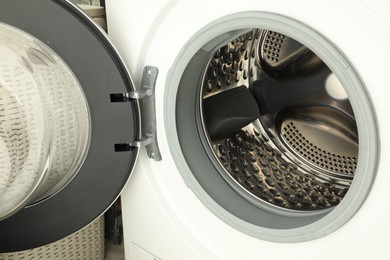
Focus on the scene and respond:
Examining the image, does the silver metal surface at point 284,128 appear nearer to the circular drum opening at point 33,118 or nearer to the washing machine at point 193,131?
the washing machine at point 193,131

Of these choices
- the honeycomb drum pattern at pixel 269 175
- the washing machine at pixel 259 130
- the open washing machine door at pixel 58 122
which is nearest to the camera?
the washing machine at pixel 259 130

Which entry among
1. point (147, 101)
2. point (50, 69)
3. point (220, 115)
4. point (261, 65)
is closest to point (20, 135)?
point (50, 69)

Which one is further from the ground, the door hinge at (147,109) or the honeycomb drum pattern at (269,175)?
the door hinge at (147,109)

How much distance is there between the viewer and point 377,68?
0.53 m

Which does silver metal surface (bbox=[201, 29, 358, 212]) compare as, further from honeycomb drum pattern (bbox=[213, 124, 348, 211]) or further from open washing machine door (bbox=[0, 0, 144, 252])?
open washing machine door (bbox=[0, 0, 144, 252])

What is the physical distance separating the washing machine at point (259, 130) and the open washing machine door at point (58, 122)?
0.24 feet

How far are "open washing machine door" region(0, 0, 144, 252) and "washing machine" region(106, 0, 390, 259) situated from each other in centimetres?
7

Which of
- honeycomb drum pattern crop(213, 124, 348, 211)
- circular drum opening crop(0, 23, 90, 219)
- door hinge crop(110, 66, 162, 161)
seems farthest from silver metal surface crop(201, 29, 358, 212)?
circular drum opening crop(0, 23, 90, 219)

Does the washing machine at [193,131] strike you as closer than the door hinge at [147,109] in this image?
Yes

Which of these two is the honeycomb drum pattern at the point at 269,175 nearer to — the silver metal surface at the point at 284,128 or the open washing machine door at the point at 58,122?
the silver metal surface at the point at 284,128

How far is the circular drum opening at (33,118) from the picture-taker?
2.79 feet

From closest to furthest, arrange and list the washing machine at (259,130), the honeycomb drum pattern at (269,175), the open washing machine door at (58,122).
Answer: the washing machine at (259,130) < the open washing machine door at (58,122) < the honeycomb drum pattern at (269,175)


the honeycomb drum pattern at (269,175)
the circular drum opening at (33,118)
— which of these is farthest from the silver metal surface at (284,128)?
the circular drum opening at (33,118)

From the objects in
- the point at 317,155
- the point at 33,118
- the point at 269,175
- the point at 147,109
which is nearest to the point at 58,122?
the point at 33,118
